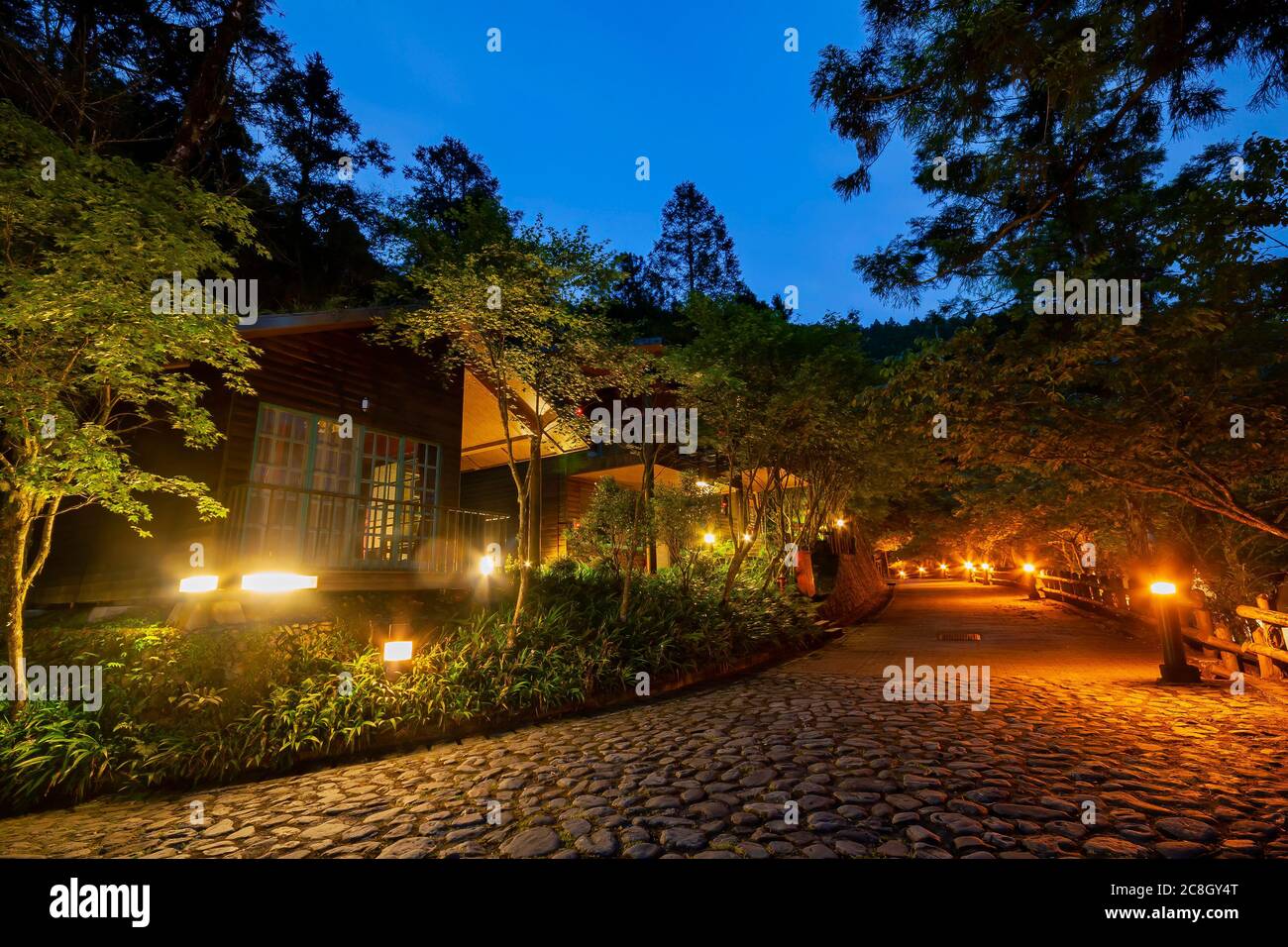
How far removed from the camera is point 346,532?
955 cm

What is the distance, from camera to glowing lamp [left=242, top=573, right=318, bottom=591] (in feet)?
25.1

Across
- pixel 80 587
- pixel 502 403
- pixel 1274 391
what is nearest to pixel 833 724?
pixel 502 403

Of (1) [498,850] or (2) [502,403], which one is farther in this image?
(2) [502,403]

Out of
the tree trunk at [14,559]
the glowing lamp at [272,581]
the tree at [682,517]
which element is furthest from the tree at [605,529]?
the tree trunk at [14,559]

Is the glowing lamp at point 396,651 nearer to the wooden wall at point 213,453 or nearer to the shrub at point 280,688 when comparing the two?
the shrub at point 280,688

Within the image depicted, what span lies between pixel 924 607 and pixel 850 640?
12799 mm

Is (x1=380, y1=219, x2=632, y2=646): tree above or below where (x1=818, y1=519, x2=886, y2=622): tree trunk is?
above

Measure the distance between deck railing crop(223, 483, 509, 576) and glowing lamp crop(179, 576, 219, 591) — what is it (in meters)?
0.53

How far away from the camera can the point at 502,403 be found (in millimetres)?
8664

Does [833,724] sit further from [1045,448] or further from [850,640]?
[850,640]

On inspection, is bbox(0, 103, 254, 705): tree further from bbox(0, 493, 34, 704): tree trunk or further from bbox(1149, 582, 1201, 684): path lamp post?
bbox(1149, 582, 1201, 684): path lamp post

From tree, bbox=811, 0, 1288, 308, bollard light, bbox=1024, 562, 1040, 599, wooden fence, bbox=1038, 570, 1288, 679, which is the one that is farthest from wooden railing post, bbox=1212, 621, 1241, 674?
bollard light, bbox=1024, 562, 1040, 599

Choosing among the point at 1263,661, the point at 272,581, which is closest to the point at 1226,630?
the point at 1263,661
